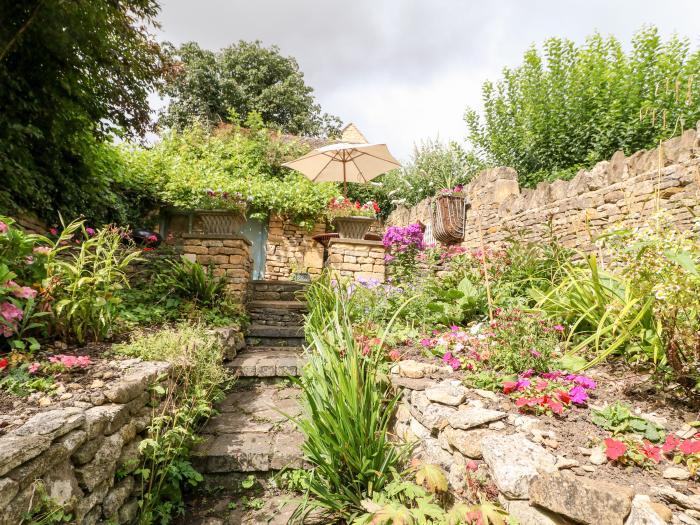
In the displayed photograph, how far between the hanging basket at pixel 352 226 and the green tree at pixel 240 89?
41.8 feet

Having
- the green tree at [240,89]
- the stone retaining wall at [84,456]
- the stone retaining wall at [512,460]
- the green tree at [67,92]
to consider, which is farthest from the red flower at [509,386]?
the green tree at [240,89]

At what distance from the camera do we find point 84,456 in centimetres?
176

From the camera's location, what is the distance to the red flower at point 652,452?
1.45 meters

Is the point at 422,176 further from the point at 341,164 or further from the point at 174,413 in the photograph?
the point at 174,413

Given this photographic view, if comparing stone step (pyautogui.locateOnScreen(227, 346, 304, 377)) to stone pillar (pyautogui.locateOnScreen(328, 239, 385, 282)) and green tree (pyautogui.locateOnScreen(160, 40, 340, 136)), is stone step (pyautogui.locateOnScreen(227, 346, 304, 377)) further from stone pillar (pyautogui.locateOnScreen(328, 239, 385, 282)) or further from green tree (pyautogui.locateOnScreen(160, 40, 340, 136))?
green tree (pyautogui.locateOnScreen(160, 40, 340, 136))

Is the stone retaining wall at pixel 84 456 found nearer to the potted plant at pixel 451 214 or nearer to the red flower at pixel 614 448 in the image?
the red flower at pixel 614 448

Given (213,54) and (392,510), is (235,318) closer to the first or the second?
(392,510)

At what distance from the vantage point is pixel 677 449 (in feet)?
4.84

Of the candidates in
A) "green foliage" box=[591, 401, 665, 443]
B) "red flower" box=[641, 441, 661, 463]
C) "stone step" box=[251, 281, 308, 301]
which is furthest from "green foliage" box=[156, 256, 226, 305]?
"red flower" box=[641, 441, 661, 463]

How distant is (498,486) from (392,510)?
47 cm

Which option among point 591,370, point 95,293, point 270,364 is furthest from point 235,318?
point 591,370

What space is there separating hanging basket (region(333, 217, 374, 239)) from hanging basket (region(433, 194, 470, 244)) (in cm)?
250

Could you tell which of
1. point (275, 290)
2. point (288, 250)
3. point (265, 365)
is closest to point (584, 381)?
point (265, 365)

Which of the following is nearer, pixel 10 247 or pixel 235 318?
pixel 10 247
